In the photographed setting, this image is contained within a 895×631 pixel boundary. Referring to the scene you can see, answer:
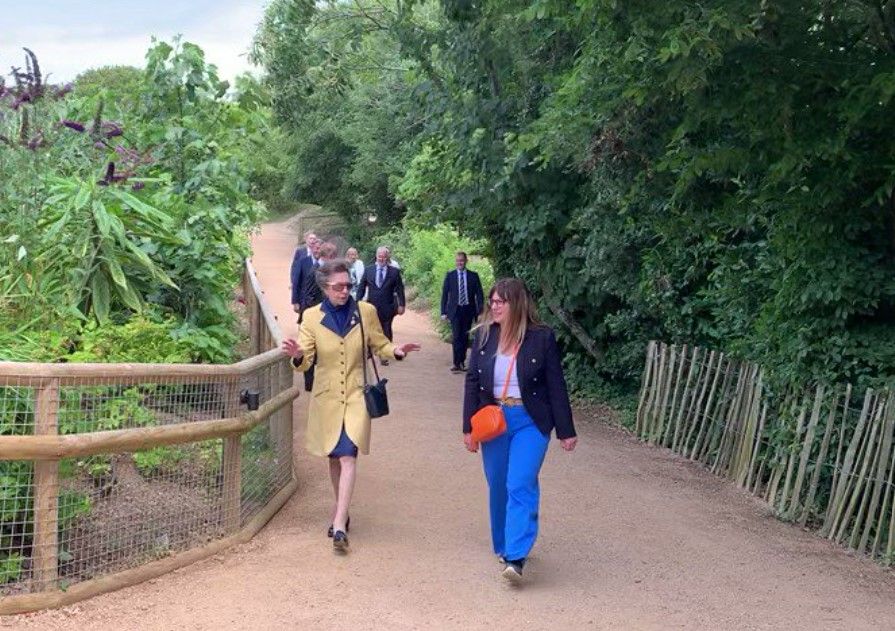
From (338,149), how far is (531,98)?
27194 millimetres

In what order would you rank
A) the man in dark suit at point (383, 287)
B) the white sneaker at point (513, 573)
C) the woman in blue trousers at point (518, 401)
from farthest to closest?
1. the man in dark suit at point (383, 287)
2. the woman in blue trousers at point (518, 401)
3. the white sneaker at point (513, 573)

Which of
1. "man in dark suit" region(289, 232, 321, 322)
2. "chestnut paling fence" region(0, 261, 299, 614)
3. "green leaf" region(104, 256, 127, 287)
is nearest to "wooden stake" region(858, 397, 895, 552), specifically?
"chestnut paling fence" region(0, 261, 299, 614)

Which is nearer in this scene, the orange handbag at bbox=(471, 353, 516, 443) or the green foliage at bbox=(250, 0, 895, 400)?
the orange handbag at bbox=(471, 353, 516, 443)

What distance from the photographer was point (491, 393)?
6.09 meters

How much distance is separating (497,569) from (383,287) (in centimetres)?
883

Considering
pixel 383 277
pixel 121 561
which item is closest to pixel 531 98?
pixel 383 277

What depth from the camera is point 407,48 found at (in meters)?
13.9

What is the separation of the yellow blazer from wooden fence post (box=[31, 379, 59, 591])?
181 cm

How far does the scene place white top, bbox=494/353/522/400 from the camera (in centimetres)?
601

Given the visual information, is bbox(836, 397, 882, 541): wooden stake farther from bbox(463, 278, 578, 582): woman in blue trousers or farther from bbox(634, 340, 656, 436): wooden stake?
bbox(634, 340, 656, 436): wooden stake

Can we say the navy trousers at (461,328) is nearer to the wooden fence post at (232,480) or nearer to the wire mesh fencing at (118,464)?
the wire mesh fencing at (118,464)

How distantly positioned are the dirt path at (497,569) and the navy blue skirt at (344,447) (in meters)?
0.57

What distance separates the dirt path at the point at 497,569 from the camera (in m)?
5.35

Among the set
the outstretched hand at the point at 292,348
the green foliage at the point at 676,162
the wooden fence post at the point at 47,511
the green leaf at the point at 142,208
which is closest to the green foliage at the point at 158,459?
the wooden fence post at the point at 47,511
